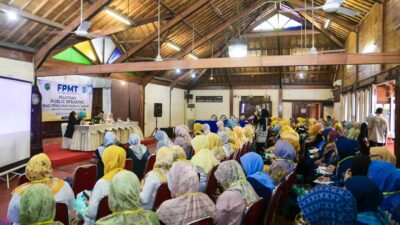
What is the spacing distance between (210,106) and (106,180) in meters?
16.9

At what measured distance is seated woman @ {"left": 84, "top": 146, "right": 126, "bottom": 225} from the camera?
2.46 meters

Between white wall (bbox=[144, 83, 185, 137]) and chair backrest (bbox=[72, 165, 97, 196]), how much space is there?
10.5 meters

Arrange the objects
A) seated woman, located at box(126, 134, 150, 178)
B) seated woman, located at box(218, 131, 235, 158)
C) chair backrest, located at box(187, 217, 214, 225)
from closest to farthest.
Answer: chair backrest, located at box(187, 217, 214, 225)
seated woman, located at box(126, 134, 150, 178)
seated woman, located at box(218, 131, 235, 158)

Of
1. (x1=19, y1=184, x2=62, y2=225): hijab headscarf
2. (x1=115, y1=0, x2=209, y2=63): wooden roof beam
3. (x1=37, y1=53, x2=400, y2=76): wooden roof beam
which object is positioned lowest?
(x1=19, y1=184, x2=62, y2=225): hijab headscarf

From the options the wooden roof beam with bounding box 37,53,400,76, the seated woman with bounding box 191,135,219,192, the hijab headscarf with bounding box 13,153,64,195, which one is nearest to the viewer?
the hijab headscarf with bounding box 13,153,64,195

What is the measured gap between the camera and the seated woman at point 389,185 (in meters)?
2.41

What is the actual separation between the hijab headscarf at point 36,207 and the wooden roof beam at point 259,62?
6.55m

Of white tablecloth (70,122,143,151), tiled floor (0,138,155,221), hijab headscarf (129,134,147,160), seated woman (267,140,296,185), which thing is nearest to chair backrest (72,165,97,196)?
hijab headscarf (129,134,147,160)

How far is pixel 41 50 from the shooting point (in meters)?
8.00

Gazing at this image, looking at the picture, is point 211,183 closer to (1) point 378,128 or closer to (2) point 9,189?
(2) point 9,189

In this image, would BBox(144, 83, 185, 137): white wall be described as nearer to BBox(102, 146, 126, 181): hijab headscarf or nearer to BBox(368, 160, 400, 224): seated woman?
BBox(102, 146, 126, 181): hijab headscarf

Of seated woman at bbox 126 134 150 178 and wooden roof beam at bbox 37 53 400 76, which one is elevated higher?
wooden roof beam at bbox 37 53 400 76

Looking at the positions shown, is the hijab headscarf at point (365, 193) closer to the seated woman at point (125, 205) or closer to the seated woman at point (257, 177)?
the seated woman at point (257, 177)

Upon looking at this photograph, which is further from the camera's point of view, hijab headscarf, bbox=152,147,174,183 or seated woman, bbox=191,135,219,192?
seated woman, bbox=191,135,219,192
